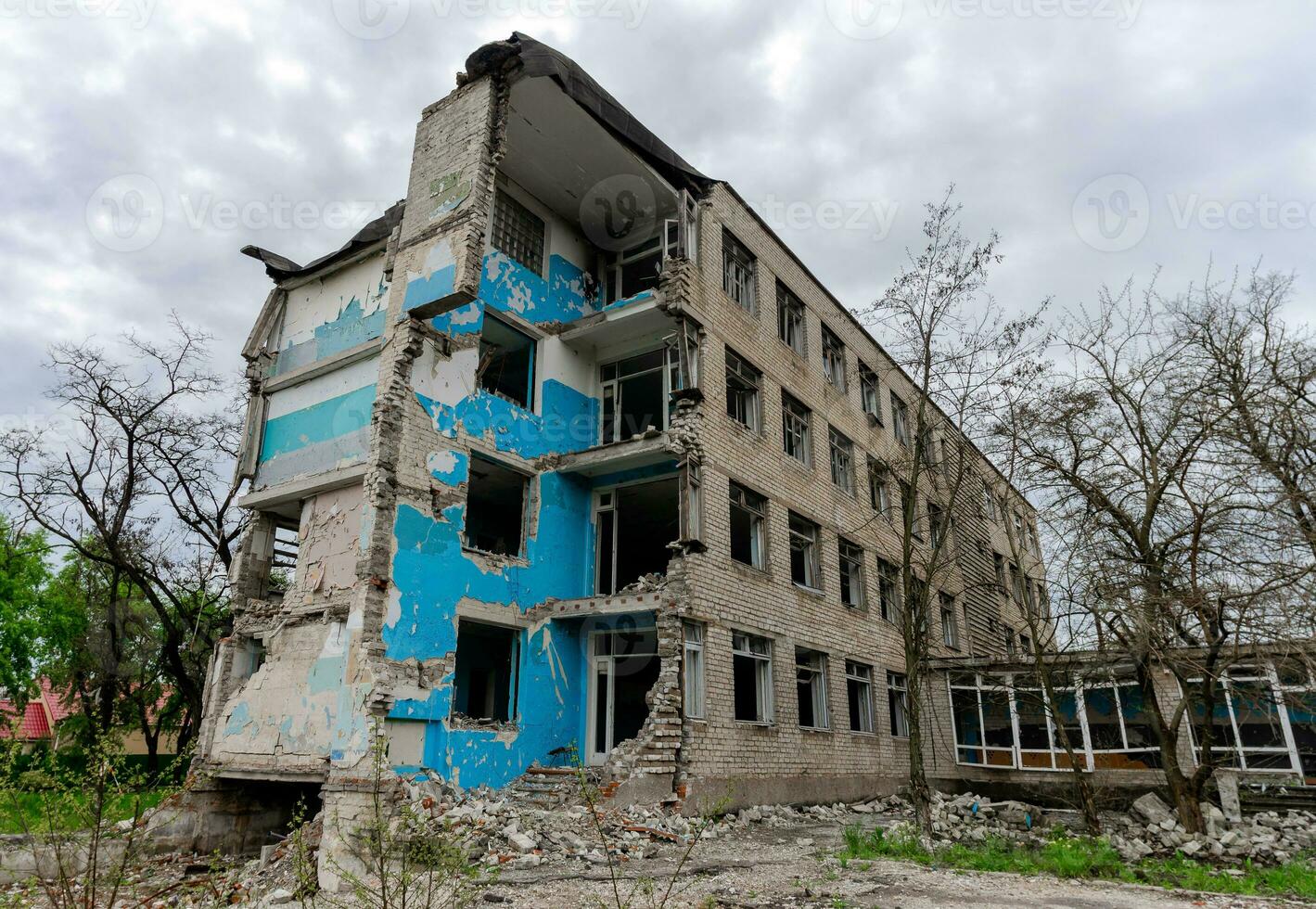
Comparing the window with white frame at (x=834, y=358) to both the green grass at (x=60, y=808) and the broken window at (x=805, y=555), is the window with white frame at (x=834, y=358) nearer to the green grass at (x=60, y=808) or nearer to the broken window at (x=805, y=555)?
the broken window at (x=805, y=555)

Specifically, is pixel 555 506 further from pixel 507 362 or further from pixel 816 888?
pixel 816 888

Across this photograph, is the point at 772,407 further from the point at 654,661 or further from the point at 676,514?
the point at 654,661

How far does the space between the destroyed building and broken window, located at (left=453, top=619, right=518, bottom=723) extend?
0.24 ft

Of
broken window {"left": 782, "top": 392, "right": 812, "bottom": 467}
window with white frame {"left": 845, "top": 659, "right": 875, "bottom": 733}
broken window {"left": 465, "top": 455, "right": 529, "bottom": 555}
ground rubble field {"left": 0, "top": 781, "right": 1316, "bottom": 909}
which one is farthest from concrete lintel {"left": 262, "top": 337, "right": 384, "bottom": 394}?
window with white frame {"left": 845, "top": 659, "right": 875, "bottom": 733}

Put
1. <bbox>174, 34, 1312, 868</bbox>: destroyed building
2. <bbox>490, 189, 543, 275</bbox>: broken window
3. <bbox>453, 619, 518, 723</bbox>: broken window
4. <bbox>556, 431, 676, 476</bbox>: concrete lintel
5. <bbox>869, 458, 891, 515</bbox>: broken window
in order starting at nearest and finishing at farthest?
<bbox>174, 34, 1312, 868</bbox>: destroyed building
<bbox>556, 431, 676, 476</bbox>: concrete lintel
<bbox>490, 189, 543, 275</bbox>: broken window
<bbox>453, 619, 518, 723</bbox>: broken window
<bbox>869, 458, 891, 515</bbox>: broken window

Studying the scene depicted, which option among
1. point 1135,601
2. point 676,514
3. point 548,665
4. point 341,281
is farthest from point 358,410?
point 1135,601

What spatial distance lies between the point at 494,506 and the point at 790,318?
342 inches

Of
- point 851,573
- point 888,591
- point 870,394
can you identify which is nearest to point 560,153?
point 851,573

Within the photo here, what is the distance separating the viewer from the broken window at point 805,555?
18.2 m

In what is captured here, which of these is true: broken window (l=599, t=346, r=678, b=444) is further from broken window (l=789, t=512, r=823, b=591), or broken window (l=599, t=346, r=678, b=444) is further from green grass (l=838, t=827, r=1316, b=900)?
green grass (l=838, t=827, r=1316, b=900)

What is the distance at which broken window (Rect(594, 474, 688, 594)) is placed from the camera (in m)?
16.1

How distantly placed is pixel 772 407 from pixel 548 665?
296 inches

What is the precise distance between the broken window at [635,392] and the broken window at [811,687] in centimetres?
582

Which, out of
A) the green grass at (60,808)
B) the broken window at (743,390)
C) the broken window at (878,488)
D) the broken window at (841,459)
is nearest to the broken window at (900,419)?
the broken window at (878,488)
